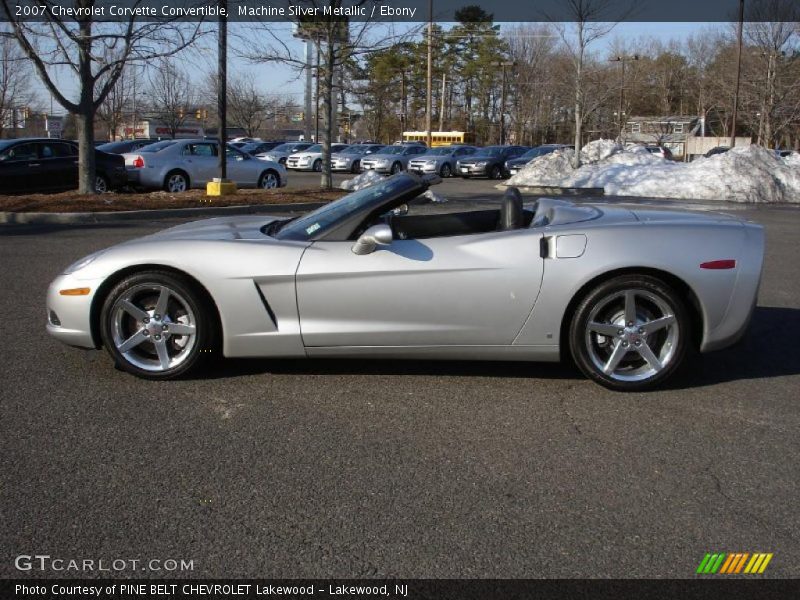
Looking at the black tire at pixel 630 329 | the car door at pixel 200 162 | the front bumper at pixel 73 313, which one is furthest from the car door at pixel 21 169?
the black tire at pixel 630 329

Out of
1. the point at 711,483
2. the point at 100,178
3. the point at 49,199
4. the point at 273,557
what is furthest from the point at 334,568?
the point at 100,178

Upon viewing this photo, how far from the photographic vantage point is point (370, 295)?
4574 millimetres

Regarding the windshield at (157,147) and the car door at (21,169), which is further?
the windshield at (157,147)

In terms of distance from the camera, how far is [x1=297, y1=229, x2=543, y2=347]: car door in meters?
4.57

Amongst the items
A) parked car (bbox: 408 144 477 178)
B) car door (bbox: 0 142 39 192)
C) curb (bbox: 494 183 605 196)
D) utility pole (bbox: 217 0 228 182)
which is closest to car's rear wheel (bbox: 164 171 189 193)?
utility pole (bbox: 217 0 228 182)

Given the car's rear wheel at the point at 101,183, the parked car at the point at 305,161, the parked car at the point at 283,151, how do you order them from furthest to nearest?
the parked car at the point at 283,151, the parked car at the point at 305,161, the car's rear wheel at the point at 101,183

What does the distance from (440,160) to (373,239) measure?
28979mm

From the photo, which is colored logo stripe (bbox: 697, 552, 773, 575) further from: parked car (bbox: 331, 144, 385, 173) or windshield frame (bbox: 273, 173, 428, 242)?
parked car (bbox: 331, 144, 385, 173)

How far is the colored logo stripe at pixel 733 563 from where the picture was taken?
9.17ft

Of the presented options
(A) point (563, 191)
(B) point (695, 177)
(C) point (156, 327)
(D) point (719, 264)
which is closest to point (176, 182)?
(A) point (563, 191)

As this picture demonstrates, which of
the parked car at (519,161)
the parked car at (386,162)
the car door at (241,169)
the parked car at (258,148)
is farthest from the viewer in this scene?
the parked car at (258,148)

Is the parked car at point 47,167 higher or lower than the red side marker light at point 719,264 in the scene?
higher

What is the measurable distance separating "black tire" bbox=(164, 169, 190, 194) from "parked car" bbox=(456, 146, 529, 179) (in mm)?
15267

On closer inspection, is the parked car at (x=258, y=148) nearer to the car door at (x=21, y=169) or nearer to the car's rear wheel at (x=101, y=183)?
the car's rear wheel at (x=101, y=183)
